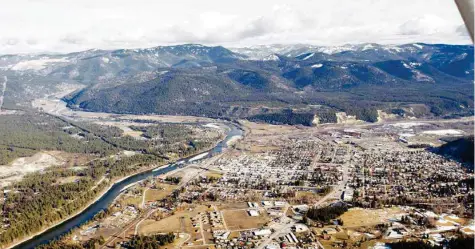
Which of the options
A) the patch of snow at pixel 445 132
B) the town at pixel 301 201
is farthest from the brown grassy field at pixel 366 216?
the patch of snow at pixel 445 132

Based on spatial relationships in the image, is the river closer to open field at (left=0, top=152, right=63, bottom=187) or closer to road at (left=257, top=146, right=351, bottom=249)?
open field at (left=0, top=152, right=63, bottom=187)

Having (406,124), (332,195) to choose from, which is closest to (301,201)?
(332,195)

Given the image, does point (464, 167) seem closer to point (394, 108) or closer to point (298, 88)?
point (394, 108)

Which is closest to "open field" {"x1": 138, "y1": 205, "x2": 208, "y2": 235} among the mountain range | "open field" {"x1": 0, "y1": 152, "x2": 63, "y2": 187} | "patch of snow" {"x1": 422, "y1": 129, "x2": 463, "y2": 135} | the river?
the river

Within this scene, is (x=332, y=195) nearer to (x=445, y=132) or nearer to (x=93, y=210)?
(x=93, y=210)

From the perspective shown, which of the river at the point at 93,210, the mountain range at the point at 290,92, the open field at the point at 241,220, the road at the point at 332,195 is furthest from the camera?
the mountain range at the point at 290,92

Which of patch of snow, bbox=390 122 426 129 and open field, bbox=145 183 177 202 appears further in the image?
patch of snow, bbox=390 122 426 129

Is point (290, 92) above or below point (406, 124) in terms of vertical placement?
above

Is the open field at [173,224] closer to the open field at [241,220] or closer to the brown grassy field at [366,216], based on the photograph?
the open field at [241,220]
